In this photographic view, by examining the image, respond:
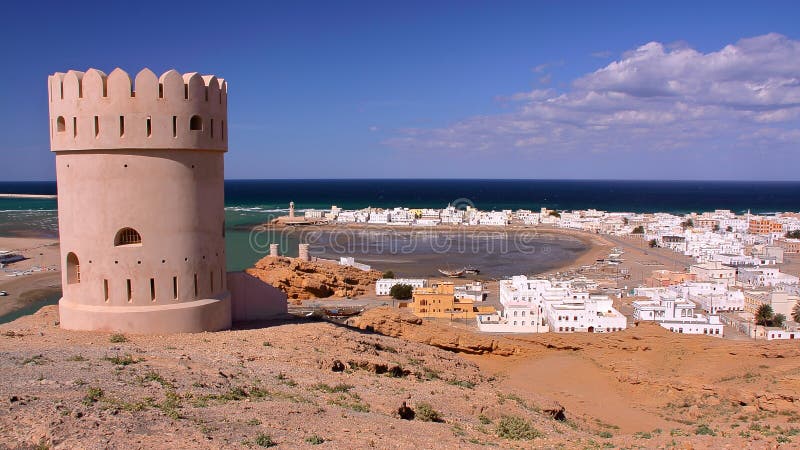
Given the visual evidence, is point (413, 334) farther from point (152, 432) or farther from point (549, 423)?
point (152, 432)

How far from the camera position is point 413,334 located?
19344mm

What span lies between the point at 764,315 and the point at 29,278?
54491mm

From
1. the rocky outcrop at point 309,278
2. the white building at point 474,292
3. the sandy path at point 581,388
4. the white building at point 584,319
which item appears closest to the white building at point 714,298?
the white building at point 584,319

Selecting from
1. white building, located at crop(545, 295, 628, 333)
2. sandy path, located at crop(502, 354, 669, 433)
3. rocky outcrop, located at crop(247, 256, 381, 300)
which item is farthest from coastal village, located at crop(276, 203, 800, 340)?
sandy path, located at crop(502, 354, 669, 433)

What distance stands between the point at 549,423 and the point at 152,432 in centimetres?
672

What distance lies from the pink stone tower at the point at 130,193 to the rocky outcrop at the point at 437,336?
828cm

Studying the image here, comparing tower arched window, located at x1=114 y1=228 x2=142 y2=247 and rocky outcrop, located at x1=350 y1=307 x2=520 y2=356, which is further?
rocky outcrop, located at x1=350 y1=307 x2=520 y2=356

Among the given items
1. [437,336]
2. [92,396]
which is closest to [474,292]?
[437,336]

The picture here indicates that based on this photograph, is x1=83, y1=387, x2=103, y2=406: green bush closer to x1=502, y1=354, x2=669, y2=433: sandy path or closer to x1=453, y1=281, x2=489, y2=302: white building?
x1=502, y1=354, x2=669, y2=433: sandy path

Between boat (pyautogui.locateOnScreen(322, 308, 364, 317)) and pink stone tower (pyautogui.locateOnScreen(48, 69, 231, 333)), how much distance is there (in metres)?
25.2

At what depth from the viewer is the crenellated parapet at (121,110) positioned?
10.9 m

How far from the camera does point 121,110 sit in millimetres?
10914

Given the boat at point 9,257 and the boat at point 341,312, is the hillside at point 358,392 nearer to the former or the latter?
the boat at point 341,312

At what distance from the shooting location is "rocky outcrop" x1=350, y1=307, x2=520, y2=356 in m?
19.1
